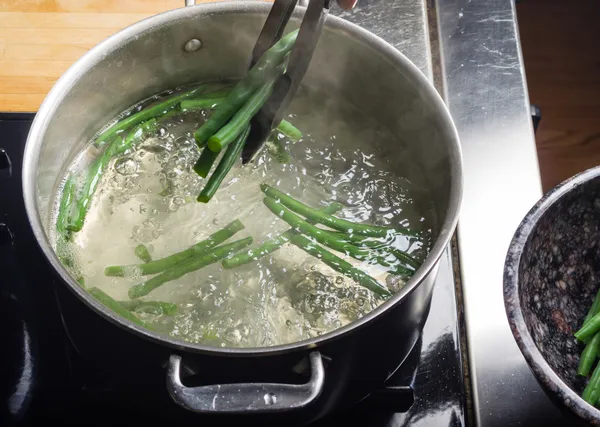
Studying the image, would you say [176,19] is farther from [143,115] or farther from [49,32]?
[49,32]

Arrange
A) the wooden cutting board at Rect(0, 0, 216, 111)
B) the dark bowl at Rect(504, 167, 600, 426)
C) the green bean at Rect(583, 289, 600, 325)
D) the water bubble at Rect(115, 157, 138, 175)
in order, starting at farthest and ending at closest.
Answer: the wooden cutting board at Rect(0, 0, 216, 111) → the water bubble at Rect(115, 157, 138, 175) → the green bean at Rect(583, 289, 600, 325) → the dark bowl at Rect(504, 167, 600, 426)

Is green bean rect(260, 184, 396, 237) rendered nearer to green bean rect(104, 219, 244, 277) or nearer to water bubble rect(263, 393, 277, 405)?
green bean rect(104, 219, 244, 277)

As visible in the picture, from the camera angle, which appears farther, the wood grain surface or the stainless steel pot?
the wood grain surface

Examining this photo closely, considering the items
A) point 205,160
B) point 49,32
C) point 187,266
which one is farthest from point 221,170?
point 49,32

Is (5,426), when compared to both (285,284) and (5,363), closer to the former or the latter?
(5,363)

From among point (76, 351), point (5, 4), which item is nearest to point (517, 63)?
point (76, 351)

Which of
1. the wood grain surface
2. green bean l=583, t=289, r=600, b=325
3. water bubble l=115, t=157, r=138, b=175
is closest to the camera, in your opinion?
green bean l=583, t=289, r=600, b=325

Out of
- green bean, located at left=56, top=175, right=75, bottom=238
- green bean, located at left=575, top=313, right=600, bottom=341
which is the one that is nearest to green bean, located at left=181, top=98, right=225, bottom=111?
green bean, located at left=56, top=175, right=75, bottom=238
